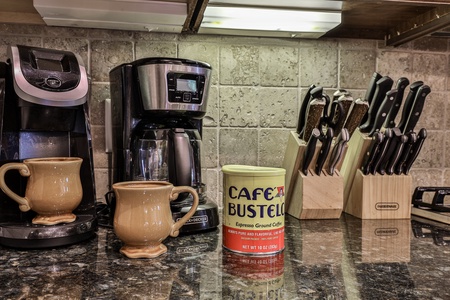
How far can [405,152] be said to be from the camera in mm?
1099

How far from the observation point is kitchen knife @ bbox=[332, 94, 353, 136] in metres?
1.10

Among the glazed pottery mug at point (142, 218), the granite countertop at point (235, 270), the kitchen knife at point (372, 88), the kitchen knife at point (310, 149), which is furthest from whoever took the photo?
the kitchen knife at point (372, 88)

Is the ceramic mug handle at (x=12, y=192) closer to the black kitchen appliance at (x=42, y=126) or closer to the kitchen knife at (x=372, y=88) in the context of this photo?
the black kitchen appliance at (x=42, y=126)

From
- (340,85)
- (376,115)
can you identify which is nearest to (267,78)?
(340,85)

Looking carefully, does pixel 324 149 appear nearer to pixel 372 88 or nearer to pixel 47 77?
pixel 372 88

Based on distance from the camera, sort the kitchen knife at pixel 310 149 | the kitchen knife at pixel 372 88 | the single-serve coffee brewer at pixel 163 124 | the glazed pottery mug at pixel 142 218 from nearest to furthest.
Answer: the glazed pottery mug at pixel 142 218
the single-serve coffee brewer at pixel 163 124
the kitchen knife at pixel 310 149
the kitchen knife at pixel 372 88

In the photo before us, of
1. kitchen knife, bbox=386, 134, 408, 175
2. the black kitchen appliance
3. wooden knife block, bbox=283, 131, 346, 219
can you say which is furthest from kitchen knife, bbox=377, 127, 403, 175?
the black kitchen appliance

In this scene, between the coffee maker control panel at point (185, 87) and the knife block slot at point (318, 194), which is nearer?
the coffee maker control panel at point (185, 87)

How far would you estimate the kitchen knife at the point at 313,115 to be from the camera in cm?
107

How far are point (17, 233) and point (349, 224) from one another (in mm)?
756

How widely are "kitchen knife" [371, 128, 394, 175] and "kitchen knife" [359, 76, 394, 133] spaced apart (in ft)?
0.23

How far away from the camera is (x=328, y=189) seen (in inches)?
42.4

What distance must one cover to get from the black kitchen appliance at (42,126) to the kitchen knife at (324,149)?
0.56 m

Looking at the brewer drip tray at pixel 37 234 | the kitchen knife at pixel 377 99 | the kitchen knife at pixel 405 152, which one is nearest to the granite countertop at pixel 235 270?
the brewer drip tray at pixel 37 234
